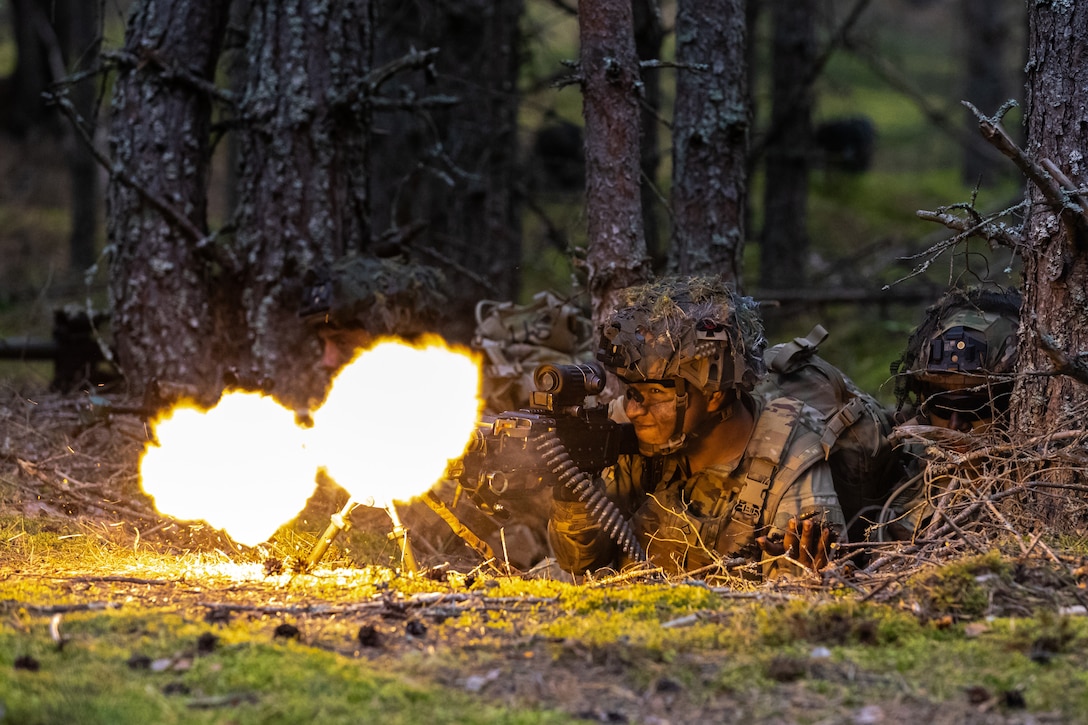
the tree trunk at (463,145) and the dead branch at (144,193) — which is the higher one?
the tree trunk at (463,145)

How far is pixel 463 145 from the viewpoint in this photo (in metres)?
13.4

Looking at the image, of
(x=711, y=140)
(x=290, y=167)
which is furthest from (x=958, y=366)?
(x=290, y=167)

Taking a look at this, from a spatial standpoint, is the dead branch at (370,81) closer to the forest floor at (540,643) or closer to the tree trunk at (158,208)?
the tree trunk at (158,208)

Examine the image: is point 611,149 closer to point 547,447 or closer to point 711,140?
point 711,140

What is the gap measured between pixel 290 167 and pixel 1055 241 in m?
5.41

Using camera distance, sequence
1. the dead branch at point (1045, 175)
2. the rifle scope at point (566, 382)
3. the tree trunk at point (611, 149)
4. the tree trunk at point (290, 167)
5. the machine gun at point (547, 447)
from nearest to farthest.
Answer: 1. the dead branch at point (1045, 175)
2. the machine gun at point (547, 447)
3. the rifle scope at point (566, 382)
4. the tree trunk at point (611, 149)
5. the tree trunk at point (290, 167)

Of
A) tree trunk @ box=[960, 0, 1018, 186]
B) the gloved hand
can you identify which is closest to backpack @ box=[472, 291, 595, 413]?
the gloved hand

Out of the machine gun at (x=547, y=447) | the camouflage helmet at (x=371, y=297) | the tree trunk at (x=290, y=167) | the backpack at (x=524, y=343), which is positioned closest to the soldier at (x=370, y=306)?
the camouflage helmet at (x=371, y=297)

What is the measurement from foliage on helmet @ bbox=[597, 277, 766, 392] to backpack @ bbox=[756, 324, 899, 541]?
1.82 feet

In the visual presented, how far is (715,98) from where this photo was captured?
7.77 m

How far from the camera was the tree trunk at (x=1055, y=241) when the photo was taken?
5.17 m

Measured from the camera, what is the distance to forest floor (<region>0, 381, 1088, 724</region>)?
3.49 meters

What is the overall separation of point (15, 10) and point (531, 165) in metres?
14.5

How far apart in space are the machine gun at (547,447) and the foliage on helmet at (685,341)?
21 cm
